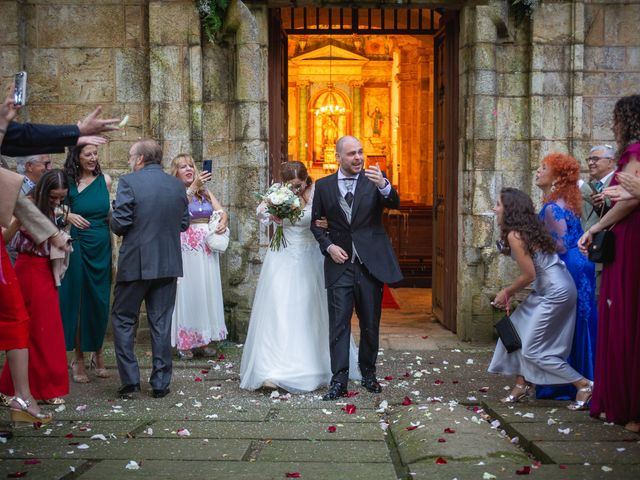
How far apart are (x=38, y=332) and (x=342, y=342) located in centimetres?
218

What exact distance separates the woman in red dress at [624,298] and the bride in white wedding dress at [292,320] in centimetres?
236

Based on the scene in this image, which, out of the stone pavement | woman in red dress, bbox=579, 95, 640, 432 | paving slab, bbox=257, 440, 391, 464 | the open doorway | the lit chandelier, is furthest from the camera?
the lit chandelier

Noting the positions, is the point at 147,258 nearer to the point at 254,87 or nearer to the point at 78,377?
the point at 78,377

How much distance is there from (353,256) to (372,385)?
3.26 feet

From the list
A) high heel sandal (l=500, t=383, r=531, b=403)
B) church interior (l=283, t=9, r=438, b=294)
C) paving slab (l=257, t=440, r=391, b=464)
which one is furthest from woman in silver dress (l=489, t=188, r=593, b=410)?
church interior (l=283, t=9, r=438, b=294)

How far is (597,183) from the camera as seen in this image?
7.10m

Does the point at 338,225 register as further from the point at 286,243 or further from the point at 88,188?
the point at 88,188

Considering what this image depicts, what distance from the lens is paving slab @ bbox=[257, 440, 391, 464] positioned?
16.1ft

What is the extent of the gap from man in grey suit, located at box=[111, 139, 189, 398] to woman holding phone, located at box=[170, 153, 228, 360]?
4.62ft

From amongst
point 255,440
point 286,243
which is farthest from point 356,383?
point 255,440

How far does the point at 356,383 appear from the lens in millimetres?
7258

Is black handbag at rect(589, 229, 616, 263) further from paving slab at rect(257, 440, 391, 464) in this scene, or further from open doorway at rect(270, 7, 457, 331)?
open doorway at rect(270, 7, 457, 331)

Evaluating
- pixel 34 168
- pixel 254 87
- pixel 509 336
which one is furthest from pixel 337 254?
pixel 254 87

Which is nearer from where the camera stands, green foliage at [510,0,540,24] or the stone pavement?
the stone pavement
